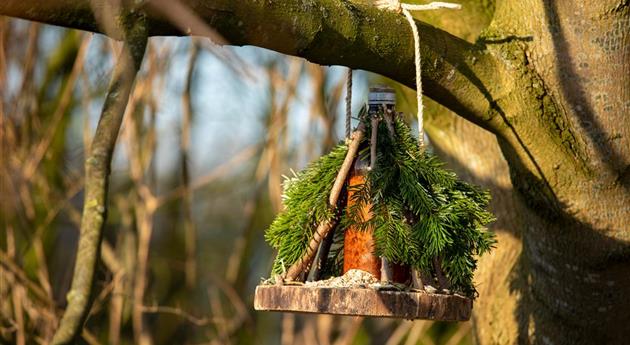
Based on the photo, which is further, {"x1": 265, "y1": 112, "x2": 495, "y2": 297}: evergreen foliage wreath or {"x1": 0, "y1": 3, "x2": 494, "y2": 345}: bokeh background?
{"x1": 0, "y1": 3, "x2": 494, "y2": 345}: bokeh background

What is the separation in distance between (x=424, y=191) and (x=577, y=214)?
1.60 feet

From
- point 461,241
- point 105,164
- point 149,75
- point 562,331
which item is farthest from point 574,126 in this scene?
point 149,75

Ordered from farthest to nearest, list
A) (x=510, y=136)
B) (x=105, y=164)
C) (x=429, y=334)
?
(x=429, y=334), (x=510, y=136), (x=105, y=164)

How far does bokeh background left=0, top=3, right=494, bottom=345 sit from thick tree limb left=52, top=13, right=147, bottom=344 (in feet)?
9.24

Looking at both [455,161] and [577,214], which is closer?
[577,214]

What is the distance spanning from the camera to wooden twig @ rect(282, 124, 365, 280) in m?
1.72

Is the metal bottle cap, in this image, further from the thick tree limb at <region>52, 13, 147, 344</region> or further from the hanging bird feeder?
the thick tree limb at <region>52, 13, 147, 344</region>

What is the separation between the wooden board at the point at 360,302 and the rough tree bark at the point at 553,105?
1.49 ft

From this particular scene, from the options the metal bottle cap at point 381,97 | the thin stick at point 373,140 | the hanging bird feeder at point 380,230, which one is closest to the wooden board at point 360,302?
the hanging bird feeder at point 380,230

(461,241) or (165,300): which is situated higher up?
(461,241)

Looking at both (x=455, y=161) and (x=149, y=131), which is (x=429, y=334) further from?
(x=455, y=161)

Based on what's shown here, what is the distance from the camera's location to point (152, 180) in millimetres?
5062

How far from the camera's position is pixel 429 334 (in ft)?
18.5

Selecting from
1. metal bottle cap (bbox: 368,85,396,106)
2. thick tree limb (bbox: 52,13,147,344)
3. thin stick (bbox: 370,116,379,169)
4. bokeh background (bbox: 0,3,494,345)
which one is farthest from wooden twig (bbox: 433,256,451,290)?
bokeh background (bbox: 0,3,494,345)
